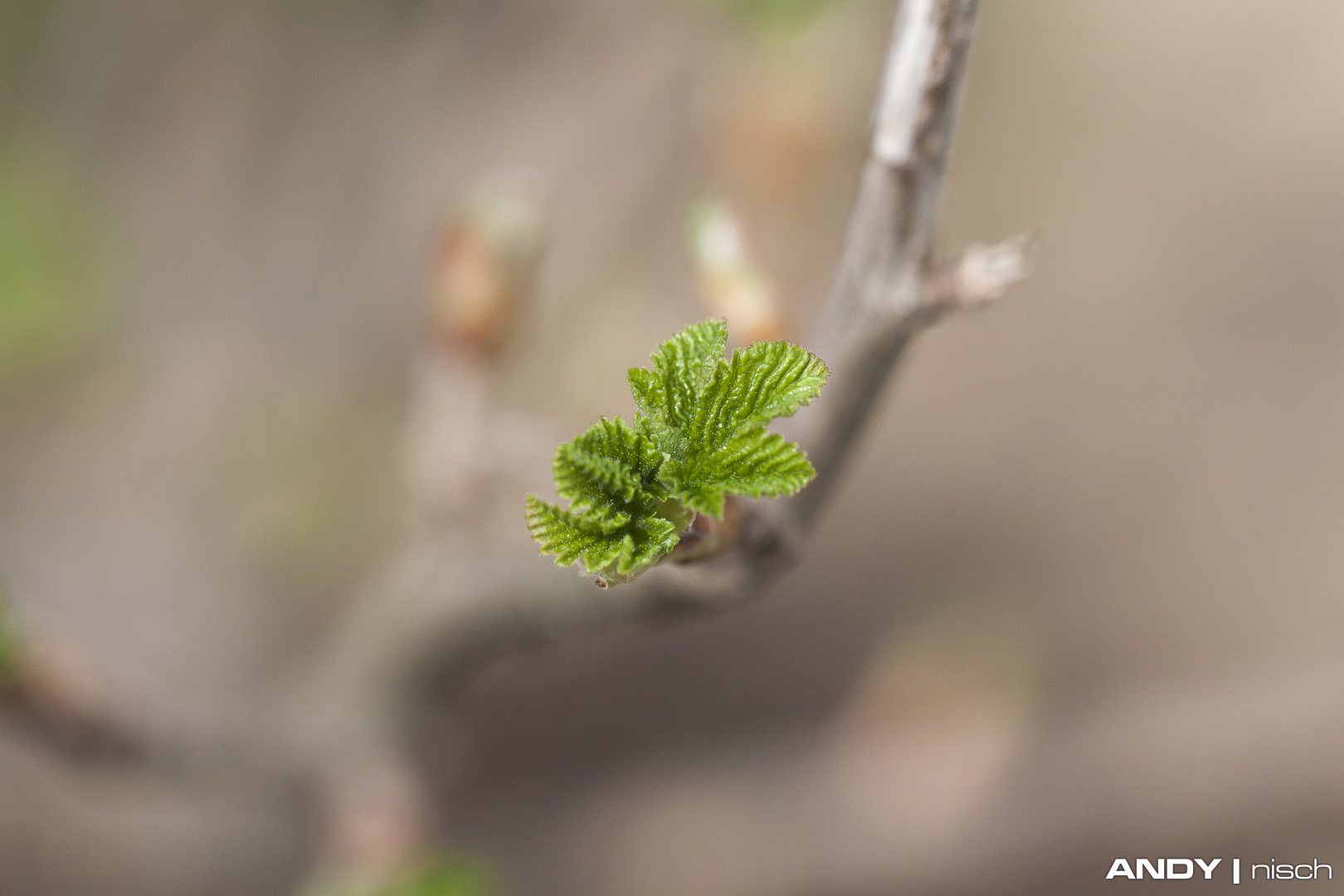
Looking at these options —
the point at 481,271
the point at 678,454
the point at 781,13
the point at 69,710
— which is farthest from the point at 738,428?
the point at 781,13

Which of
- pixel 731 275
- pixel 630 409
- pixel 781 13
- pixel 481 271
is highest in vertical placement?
pixel 781 13

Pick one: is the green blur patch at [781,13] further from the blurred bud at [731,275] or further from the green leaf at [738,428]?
the green leaf at [738,428]

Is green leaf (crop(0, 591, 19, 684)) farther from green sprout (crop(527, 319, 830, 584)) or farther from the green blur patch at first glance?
the green blur patch

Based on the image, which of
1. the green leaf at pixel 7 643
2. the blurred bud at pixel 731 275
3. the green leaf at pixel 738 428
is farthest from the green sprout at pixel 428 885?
the green leaf at pixel 738 428

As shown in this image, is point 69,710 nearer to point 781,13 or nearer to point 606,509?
point 606,509

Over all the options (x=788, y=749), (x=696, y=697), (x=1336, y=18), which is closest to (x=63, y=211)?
(x=696, y=697)

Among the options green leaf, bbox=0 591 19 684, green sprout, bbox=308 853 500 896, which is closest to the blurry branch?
green leaf, bbox=0 591 19 684

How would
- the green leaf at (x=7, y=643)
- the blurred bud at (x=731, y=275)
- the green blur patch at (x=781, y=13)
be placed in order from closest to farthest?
the blurred bud at (x=731, y=275)
the green leaf at (x=7, y=643)
the green blur patch at (x=781, y=13)
